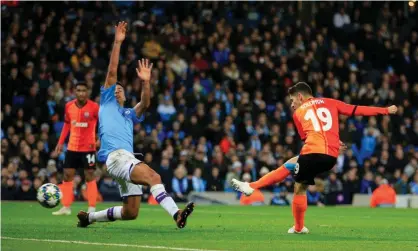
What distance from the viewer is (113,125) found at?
529 inches

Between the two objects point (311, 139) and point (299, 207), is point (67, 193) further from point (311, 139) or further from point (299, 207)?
point (311, 139)

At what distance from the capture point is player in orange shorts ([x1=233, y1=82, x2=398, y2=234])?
13336mm

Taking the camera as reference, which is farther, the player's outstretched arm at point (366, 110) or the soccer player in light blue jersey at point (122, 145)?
the player's outstretched arm at point (366, 110)

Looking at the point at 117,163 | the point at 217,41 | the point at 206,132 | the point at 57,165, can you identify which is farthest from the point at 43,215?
the point at 217,41

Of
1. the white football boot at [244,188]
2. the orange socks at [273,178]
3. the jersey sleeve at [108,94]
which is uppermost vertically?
the jersey sleeve at [108,94]

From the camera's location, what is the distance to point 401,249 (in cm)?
1138

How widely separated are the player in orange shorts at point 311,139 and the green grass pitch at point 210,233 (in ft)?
2.20

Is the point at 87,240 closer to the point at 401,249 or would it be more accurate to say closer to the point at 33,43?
the point at 401,249

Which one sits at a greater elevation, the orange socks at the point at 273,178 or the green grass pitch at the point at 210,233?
the orange socks at the point at 273,178

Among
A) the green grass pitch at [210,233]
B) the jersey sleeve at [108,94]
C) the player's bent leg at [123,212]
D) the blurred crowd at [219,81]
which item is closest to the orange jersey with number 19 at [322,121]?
the green grass pitch at [210,233]

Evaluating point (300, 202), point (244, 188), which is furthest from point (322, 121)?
point (244, 188)

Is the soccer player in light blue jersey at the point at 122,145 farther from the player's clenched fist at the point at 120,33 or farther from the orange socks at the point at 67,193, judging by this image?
the orange socks at the point at 67,193

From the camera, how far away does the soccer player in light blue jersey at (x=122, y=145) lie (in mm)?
12883

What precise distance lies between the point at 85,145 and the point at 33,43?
1182 centimetres
